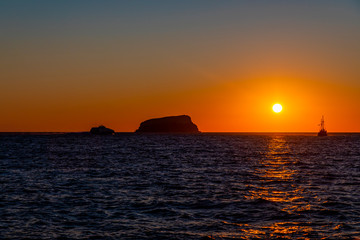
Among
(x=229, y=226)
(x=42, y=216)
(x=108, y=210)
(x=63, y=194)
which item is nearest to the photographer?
(x=229, y=226)

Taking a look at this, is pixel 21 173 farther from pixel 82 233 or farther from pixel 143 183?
pixel 82 233

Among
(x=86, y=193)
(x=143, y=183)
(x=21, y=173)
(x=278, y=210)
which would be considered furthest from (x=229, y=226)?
(x=21, y=173)

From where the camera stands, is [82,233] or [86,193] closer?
[82,233]

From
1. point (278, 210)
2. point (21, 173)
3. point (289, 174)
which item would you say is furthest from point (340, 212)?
point (21, 173)

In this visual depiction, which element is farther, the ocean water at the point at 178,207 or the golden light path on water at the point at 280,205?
the ocean water at the point at 178,207

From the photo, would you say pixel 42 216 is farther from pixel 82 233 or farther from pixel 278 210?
pixel 278 210

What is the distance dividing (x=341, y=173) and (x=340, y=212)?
80.6ft

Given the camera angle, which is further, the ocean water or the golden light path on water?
the ocean water

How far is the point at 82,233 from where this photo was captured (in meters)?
20.9

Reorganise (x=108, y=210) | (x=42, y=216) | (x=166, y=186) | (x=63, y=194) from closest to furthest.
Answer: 1. (x=42, y=216)
2. (x=108, y=210)
3. (x=63, y=194)
4. (x=166, y=186)

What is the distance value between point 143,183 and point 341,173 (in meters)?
22.3

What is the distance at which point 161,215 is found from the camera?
81.8 ft

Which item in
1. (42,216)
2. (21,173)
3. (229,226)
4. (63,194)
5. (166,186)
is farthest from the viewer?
(21,173)

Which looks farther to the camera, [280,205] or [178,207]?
[280,205]
